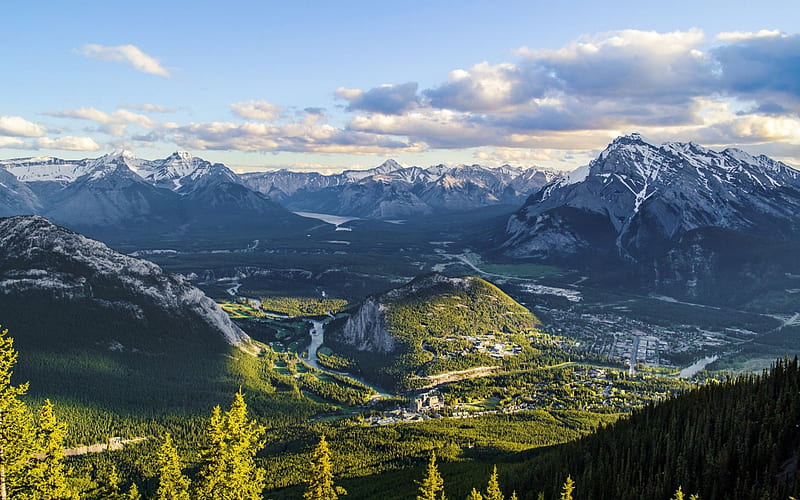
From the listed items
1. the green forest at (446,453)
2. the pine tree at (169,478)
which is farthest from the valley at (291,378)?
the pine tree at (169,478)

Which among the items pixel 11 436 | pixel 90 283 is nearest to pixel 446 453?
pixel 11 436

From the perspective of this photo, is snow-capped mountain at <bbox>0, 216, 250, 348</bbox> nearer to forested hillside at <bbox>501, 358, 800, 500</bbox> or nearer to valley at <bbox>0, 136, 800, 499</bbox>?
valley at <bbox>0, 136, 800, 499</bbox>

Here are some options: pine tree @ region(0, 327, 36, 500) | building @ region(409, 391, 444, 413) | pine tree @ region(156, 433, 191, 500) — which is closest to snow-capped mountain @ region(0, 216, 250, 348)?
building @ region(409, 391, 444, 413)

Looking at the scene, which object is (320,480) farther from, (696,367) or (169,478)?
(696,367)

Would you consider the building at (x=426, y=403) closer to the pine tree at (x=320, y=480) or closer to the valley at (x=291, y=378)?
the valley at (x=291, y=378)

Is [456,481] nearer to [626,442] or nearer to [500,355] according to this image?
[626,442]

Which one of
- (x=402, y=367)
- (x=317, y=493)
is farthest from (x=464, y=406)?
(x=317, y=493)
